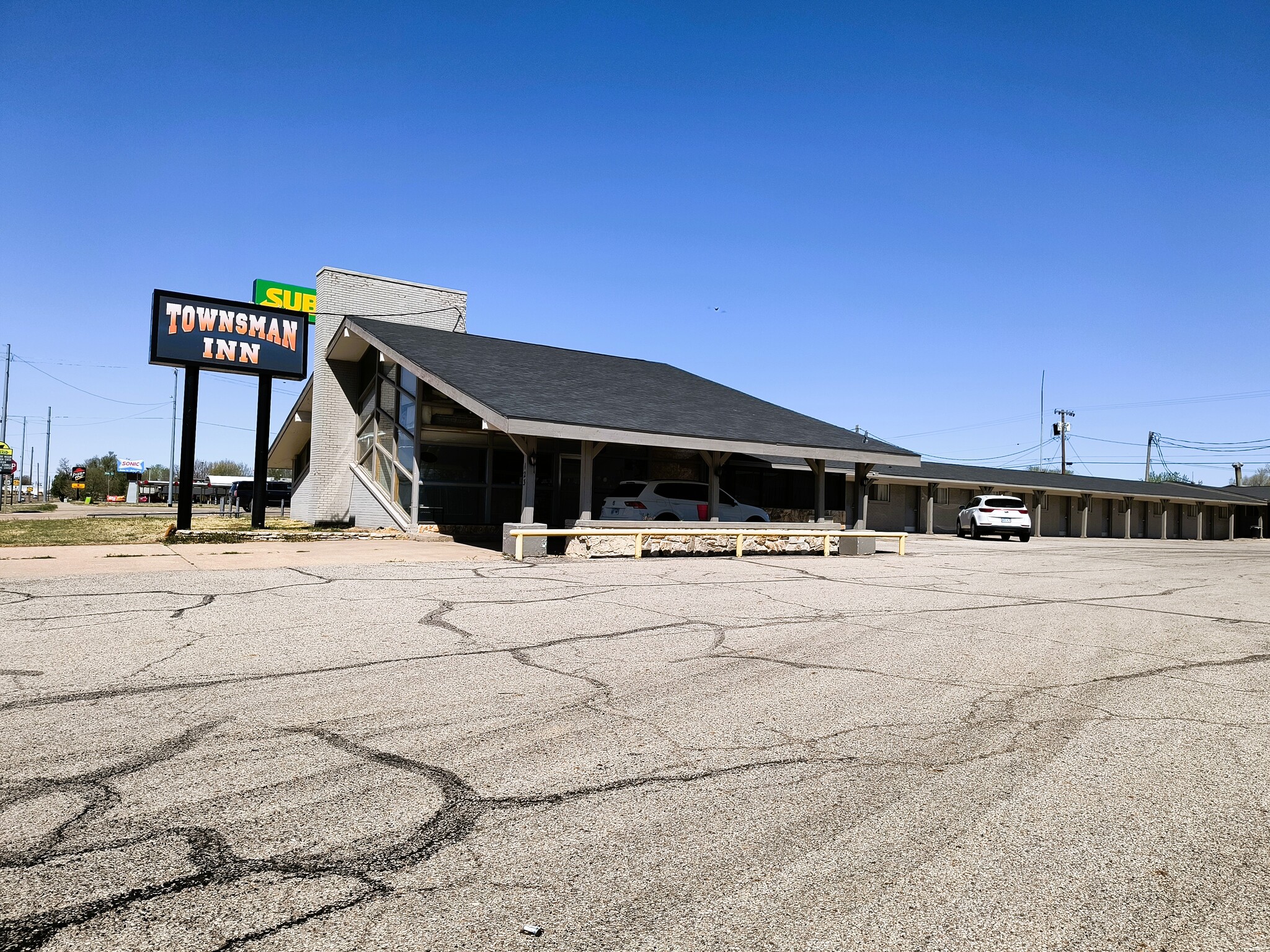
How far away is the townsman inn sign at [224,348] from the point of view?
72.2 ft

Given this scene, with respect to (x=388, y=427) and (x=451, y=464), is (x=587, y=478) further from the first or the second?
(x=388, y=427)

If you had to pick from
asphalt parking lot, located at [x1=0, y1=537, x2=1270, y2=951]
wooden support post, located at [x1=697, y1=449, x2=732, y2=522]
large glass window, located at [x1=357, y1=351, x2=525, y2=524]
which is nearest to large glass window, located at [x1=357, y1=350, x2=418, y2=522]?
large glass window, located at [x1=357, y1=351, x2=525, y2=524]

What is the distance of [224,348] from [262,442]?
105 inches

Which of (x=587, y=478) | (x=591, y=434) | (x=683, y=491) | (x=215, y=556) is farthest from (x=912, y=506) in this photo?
(x=215, y=556)

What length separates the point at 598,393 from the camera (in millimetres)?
21734

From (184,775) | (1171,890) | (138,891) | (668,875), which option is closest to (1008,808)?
(1171,890)

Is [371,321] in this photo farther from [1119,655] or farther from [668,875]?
[668,875]

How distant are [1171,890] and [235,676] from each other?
5.94m

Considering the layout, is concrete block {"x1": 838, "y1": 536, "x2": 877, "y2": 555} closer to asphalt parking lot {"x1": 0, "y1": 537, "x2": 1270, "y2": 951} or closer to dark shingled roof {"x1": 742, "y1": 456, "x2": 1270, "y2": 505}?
dark shingled roof {"x1": 742, "y1": 456, "x2": 1270, "y2": 505}

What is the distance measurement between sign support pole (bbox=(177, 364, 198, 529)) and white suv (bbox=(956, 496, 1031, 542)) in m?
27.0

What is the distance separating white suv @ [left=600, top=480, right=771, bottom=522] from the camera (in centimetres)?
2067

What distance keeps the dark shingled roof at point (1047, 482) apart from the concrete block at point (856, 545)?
7.22 metres

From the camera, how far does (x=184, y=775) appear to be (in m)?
4.33

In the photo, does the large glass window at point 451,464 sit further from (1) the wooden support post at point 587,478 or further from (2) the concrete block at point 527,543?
(2) the concrete block at point 527,543
